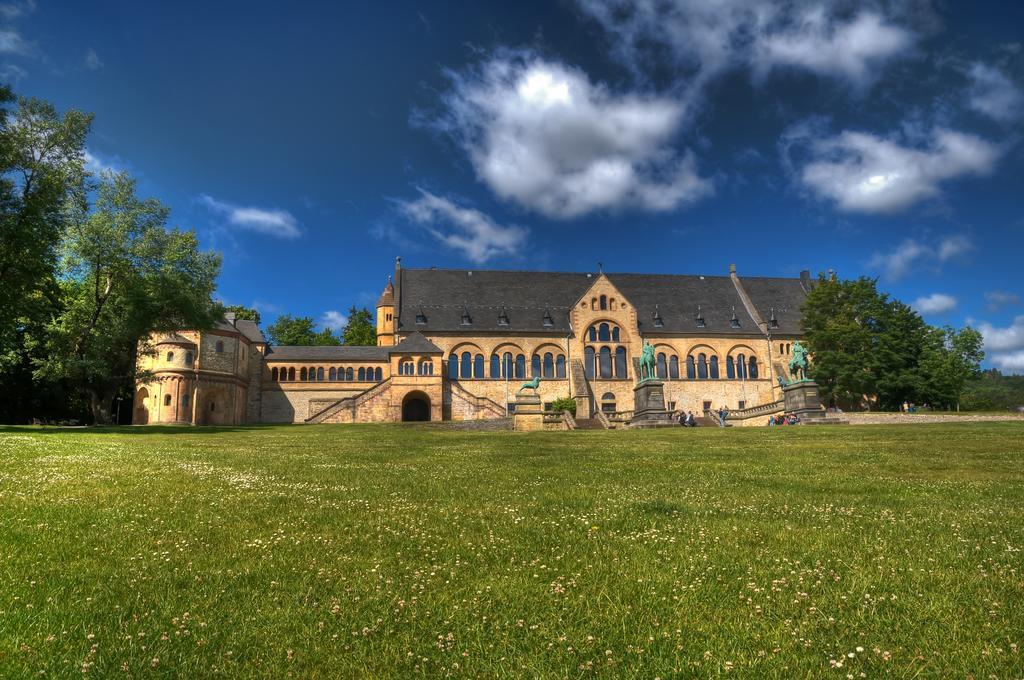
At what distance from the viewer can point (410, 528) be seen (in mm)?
7613

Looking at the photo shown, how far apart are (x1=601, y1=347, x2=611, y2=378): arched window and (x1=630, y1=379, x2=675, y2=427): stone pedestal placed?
2005 cm

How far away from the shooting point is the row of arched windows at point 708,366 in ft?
211

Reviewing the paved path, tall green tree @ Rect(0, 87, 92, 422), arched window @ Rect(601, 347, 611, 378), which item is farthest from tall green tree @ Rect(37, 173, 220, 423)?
the paved path

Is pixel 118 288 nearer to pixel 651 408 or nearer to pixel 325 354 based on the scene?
pixel 325 354

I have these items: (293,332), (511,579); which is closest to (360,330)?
(293,332)

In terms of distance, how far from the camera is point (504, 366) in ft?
206

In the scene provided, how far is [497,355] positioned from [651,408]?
79.2 feet

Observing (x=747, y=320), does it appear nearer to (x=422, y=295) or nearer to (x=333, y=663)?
(x=422, y=295)

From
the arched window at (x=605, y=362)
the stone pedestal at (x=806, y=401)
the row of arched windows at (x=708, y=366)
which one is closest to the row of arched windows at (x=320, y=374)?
the arched window at (x=605, y=362)

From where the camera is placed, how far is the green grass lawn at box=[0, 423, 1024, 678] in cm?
421

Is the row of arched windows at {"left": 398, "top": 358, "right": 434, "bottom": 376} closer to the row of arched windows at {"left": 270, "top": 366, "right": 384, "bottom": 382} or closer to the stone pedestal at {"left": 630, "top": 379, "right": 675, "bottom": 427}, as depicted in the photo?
the row of arched windows at {"left": 270, "top": 366, "right": 384, "bottom": 382}

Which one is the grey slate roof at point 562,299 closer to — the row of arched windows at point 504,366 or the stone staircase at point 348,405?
the row of arched windows at point 504,366

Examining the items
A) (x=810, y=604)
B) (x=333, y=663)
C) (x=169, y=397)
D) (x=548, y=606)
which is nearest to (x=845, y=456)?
(x=810, y=604)

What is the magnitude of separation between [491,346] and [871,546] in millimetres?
56394
